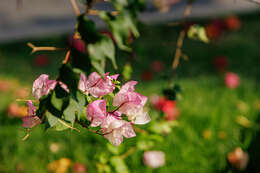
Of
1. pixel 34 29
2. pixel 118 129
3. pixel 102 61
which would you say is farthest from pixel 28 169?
pixel 34 29

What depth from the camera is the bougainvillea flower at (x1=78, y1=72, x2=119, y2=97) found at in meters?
0.58

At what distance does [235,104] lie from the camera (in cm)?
196

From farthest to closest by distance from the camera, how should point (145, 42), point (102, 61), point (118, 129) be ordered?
point (145, 42) < point (118, 129) < point (102, 61)

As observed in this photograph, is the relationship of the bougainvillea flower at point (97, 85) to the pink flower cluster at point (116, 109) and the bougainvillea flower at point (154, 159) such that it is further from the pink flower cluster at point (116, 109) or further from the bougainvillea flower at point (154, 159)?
the bougainvillea flower at point (154, 159)

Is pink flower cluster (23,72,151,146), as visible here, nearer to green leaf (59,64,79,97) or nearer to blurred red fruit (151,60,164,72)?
green leaf (59,64,79,97)

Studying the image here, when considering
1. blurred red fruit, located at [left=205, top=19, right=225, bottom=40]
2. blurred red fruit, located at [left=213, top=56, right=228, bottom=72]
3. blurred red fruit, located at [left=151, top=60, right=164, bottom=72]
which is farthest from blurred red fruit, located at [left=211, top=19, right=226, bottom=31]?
blurred red fruit, located at [left=151, top=60, right=164, bottom=72]

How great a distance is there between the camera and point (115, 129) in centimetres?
59

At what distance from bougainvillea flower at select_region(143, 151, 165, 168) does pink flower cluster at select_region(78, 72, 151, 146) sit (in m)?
0.76

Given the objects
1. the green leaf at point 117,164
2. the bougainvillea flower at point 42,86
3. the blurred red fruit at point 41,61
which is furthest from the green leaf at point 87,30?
the blurred red fruit at point 41,61

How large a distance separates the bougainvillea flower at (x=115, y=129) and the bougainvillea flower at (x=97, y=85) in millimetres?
47

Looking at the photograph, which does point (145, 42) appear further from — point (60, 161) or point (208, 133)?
point (60, 161)

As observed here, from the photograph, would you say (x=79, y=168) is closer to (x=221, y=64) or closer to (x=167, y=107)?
(x=167, y=107)

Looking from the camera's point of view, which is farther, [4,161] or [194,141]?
[194,141]

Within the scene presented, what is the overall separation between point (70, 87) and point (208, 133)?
4.00ft
